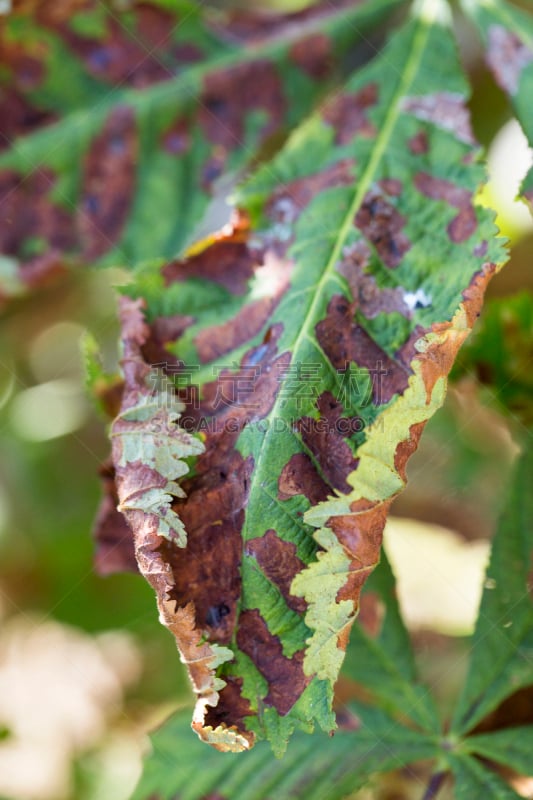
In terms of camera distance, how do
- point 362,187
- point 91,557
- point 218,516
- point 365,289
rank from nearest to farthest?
point 218,516
point 365,289
point 362,187
point 91,557

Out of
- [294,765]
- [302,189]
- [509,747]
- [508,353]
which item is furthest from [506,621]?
[302,189]

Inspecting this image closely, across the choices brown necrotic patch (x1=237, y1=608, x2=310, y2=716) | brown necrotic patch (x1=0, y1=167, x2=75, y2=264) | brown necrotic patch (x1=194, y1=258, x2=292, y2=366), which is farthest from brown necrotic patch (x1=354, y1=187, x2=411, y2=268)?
brown necrotic patch (x1=0, y1=167, x2=75, y2=264)

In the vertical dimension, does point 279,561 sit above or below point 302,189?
below

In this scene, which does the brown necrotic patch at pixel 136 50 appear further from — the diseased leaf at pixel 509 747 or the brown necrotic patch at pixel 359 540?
the diseased leaf at pixel 509 747

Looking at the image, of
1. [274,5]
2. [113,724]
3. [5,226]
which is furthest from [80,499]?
[274,5]

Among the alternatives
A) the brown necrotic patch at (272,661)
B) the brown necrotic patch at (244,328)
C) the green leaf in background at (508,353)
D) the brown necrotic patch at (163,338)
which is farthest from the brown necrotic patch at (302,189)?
the brown necrotic patch at (272,661)

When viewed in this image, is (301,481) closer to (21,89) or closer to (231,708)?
(231,708)

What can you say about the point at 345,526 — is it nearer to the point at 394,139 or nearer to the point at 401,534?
the point at 394,139
